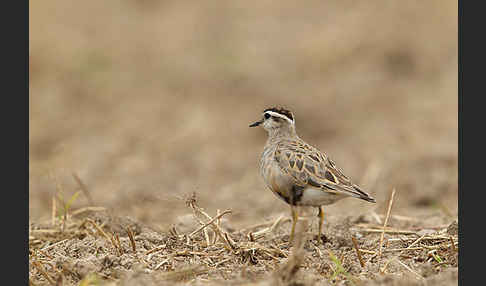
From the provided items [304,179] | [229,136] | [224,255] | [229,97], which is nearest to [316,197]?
[304,179]

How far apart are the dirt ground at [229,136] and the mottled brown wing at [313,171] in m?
0.45

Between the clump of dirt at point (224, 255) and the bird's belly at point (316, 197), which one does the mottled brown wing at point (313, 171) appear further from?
the clump of dirt at point (224, 255)

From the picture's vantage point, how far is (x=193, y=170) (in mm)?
11289

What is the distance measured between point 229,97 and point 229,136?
1.36 m

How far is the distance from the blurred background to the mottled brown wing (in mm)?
2006

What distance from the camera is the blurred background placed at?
10.5 meters

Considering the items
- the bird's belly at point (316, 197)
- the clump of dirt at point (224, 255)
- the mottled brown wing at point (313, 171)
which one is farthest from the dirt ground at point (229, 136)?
the mottled brown wing at point (313, 171)

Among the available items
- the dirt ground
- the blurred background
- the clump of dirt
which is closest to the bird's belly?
the dirt ground

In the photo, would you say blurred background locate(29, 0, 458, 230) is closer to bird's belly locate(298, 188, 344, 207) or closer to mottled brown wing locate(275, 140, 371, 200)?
mottled brown wing locate(275, 140, 371, 200)

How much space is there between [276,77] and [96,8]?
5.86 metres

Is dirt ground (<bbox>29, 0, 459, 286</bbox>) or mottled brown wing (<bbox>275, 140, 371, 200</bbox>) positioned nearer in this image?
dirt ground (<bbox>29, 0, 459, 286</bbox>)

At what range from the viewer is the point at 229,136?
40.5ft

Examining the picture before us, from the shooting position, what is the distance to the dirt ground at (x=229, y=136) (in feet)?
19.2

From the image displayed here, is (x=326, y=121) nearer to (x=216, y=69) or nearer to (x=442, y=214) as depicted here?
(x=216, y=69)
